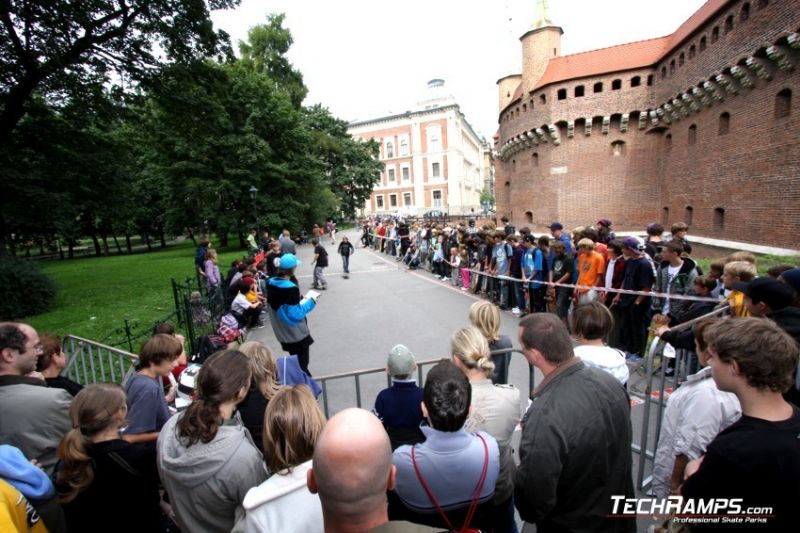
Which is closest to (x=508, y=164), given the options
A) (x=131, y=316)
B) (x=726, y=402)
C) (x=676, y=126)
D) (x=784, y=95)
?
(x=676, y=126)

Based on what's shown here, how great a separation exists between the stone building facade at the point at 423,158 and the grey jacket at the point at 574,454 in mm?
65890

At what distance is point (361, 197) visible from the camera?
56781mm

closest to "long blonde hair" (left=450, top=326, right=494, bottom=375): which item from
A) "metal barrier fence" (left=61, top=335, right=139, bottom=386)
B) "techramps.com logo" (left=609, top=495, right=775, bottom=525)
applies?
"techramps.com logo" (left=609, top=495, right=775, bottom=525)

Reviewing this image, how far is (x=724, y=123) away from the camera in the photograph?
690 inches

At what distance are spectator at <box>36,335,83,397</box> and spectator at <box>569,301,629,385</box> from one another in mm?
4272

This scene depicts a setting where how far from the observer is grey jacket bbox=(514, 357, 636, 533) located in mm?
2068

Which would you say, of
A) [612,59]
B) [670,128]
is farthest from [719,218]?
[612,59]

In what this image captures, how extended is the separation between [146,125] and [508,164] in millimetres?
27875

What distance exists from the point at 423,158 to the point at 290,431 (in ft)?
226

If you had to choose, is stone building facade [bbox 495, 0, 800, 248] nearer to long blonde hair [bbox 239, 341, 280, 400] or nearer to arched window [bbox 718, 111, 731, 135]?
arched window [bbox 718, 111, 731, 135]

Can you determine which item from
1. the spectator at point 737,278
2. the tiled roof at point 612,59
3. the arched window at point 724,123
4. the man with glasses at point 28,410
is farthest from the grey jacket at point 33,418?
the tiled roof at point 612,59

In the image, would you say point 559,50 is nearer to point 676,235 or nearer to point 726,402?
point 676,235

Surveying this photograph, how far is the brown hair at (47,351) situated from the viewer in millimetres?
3421

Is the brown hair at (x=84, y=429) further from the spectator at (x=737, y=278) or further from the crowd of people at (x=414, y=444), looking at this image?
the spectator at (x=737, y=278)
